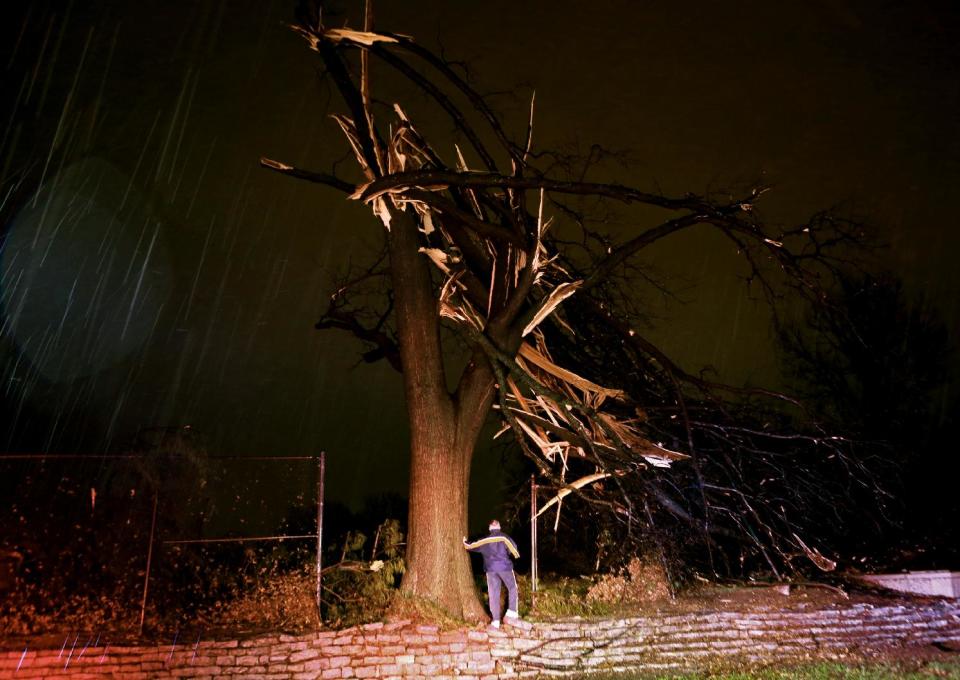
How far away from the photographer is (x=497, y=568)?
35.0ft

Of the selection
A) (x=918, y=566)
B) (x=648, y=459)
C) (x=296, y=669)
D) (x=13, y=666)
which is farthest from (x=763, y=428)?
(x=13, y=666)

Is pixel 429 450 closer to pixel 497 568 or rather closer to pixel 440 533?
pixel 440 533

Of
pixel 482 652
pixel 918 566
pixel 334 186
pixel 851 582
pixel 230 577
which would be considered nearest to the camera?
pixel 482 652

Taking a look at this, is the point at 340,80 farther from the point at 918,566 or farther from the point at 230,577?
the point at 918,566

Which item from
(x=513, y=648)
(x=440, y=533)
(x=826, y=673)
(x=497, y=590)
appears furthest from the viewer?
(x=497, y=590)

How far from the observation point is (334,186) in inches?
458

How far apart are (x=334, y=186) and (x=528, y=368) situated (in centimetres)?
405

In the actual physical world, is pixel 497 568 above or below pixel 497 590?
above

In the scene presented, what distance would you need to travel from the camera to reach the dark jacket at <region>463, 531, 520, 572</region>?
35.0 feet

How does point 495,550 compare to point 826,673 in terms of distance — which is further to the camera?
point 495,550

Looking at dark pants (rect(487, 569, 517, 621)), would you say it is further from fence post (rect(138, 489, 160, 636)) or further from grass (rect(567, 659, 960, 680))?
fence post (rect(138, 489, 160, 636))

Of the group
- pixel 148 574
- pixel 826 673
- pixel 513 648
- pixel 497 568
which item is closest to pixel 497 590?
pixel 497 568

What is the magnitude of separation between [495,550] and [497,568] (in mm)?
247

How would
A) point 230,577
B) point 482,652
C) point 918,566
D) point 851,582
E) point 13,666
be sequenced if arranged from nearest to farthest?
point 13,666 → point 482,652 → point 230,577 → point 851,582 → point 918,566
